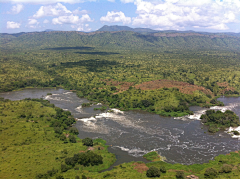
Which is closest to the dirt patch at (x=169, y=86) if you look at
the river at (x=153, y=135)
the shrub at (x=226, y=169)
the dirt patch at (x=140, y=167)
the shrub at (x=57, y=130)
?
the river at (x=153, y=135)

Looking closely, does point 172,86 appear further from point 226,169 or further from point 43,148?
point 43,148

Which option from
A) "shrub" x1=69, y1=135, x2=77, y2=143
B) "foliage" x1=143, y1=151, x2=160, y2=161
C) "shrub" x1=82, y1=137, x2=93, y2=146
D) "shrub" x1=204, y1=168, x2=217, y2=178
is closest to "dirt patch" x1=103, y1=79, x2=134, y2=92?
"shrub" x1=69, y1=135, x2=77, y2=143

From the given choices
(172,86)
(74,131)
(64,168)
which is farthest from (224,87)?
(64,168)

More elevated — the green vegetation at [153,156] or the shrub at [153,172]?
the shrub at [153,172]

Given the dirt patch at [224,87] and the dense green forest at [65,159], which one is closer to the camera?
the dense green forest at [65,159]

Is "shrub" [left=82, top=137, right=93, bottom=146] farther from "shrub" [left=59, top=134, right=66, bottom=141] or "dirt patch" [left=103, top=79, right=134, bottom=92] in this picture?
"dirt patch" [left=103, top=79, right=134, bottom=92]

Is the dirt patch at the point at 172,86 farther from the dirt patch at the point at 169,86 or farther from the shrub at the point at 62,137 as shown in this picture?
the shrub at the point at 62,137

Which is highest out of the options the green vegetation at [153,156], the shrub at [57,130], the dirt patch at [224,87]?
the dirt patch at [224,87]
